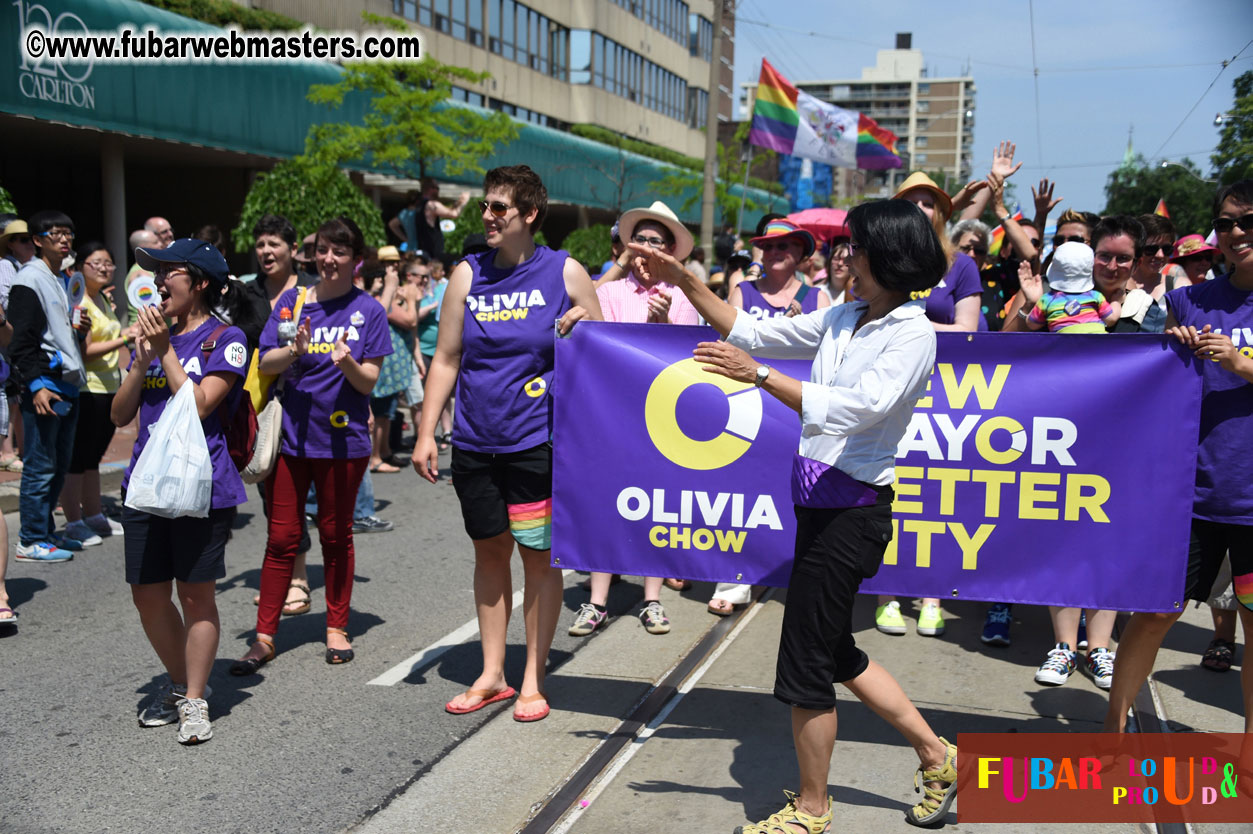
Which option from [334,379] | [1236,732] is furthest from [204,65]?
[1236,732]

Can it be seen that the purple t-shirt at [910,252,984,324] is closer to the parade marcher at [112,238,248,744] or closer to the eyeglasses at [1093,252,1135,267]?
the eyeglasses at [1093,252,1135,267]

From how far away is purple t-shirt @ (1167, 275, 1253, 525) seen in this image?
393 centimetres

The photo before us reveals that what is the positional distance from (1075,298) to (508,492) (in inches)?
113

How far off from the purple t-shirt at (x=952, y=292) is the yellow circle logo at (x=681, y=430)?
1.50 meters

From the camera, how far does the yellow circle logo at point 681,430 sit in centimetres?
456

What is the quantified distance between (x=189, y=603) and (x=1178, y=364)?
392 centimetres

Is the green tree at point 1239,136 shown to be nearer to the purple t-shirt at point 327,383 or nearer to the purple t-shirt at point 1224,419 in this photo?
the purple t-shirt at point 1224,419

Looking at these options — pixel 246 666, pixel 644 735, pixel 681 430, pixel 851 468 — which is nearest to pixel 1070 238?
pixel 681 430

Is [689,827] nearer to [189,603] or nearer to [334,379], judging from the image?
[189,603]

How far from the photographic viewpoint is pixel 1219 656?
5336 mm

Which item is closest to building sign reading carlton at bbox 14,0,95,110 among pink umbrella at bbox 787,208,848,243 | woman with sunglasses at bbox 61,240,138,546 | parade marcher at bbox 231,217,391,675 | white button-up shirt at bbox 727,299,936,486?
woman with sunglasses at bbox 61,240,138,546

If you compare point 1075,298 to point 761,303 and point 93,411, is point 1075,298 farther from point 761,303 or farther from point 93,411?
point 93,411

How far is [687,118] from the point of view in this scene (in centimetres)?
5172

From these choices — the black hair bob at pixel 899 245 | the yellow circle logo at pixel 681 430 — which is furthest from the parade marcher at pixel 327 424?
the black hair bob at pixel 899 245
